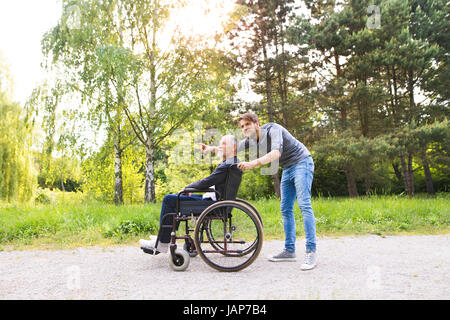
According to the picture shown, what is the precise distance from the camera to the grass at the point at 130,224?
5184mm

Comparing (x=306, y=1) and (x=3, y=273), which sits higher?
(x=306, y=1)

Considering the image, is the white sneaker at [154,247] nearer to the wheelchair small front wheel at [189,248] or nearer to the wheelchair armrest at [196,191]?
the wheelchair small front wheel at [189,248]

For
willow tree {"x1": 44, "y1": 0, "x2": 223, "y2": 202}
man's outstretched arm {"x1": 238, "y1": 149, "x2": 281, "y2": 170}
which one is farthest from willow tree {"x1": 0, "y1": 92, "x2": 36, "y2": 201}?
man's outstretched arm {"x1": 238, "y1": 149, "x2": 281, "y2": 170}

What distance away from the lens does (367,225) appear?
19.8ft

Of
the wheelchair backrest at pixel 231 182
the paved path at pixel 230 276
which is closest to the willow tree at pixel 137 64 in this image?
the paved path at pixel 230 276

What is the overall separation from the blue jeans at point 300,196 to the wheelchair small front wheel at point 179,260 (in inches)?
45.7

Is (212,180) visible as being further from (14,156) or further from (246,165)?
(14,156)

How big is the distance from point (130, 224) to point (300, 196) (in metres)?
2.91

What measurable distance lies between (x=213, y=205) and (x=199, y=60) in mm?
9405

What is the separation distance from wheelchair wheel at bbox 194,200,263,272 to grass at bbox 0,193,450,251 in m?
1.46

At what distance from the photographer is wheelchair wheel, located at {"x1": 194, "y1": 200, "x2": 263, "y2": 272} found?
3.38m
